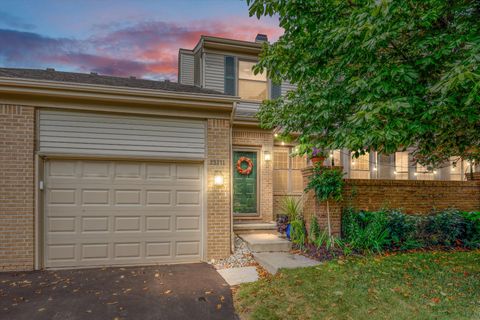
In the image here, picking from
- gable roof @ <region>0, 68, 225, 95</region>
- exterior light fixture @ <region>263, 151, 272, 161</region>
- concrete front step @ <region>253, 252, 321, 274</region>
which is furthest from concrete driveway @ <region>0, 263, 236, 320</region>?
exterior light fixture @ <region>263, 151, 272, 161</region>

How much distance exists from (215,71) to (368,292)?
8.76 metres

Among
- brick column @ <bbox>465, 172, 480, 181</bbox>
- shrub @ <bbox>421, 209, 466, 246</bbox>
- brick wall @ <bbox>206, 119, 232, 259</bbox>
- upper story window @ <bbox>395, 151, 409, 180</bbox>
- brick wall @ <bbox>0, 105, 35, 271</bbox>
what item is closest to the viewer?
brick wall @ <bbox>0, 105, 35, 271</bbox>

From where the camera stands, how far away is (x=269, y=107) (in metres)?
6.78

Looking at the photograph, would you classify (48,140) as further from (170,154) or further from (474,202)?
(474,202)

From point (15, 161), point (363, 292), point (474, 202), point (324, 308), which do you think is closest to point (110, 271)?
point (15, 161)

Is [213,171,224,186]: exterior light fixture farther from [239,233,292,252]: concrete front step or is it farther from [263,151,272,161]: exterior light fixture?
[263,151,272,161]: exterior light fixture

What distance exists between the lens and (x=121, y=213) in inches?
261

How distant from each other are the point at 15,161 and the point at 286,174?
798 centimetres

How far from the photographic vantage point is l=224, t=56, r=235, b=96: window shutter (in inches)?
428

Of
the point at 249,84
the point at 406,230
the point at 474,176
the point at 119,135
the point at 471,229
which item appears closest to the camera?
the point at 119,135

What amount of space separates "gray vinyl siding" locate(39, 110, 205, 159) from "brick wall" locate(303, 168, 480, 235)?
10.3ft

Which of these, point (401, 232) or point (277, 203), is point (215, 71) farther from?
point (401, 232)

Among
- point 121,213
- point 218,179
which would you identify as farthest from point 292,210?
point 121,213

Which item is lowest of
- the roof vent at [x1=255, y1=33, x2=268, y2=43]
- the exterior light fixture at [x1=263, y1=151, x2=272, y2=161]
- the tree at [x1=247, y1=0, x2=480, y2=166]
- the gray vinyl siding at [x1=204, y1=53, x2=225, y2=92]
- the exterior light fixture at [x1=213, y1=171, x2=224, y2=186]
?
the exterior light fixture at [x1=213, y1=171, x2=224, y2=186]
